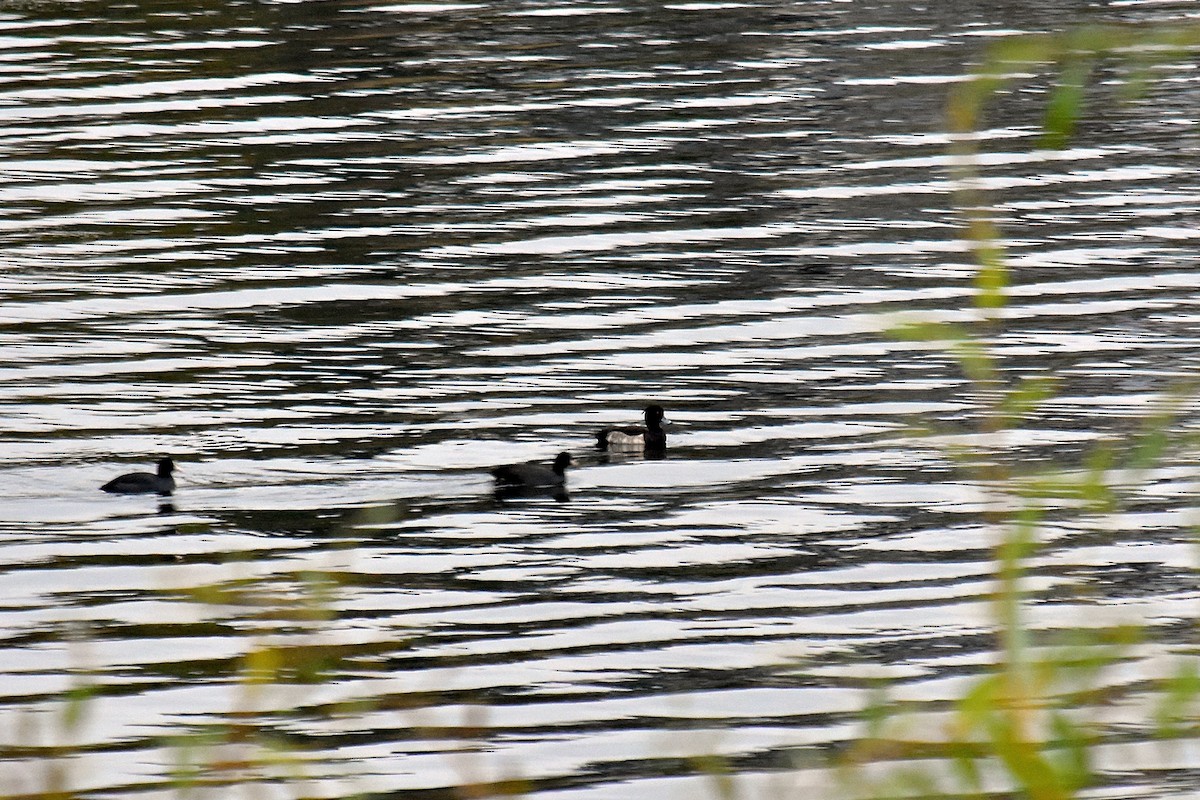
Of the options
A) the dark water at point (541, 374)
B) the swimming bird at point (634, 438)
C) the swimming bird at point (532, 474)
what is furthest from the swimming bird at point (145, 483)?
the swimming bird at point (634, 438)

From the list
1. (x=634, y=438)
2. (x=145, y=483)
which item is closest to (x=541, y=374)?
(x=634, y=438)

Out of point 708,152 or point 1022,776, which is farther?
point 708,152

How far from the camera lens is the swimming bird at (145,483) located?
14.2 m

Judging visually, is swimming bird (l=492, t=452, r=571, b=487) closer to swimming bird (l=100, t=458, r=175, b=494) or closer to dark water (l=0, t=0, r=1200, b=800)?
dark water (l=0, t=0, r=1200, b=800)

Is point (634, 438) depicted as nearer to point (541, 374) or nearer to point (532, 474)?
point (532, 474)

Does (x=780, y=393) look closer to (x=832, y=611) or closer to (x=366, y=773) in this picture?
(x=832, y=611)

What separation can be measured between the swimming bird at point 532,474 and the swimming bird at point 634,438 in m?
0.51

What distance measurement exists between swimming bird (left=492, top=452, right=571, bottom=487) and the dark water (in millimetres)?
199

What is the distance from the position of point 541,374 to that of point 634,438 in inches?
86.5

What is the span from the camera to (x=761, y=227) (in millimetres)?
22047

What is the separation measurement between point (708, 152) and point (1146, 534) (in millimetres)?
12547

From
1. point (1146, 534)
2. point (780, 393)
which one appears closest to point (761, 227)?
point (780, 393)

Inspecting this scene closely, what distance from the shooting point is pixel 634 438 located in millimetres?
15352

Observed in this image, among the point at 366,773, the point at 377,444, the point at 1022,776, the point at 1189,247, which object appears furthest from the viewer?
the point at 1189,247
